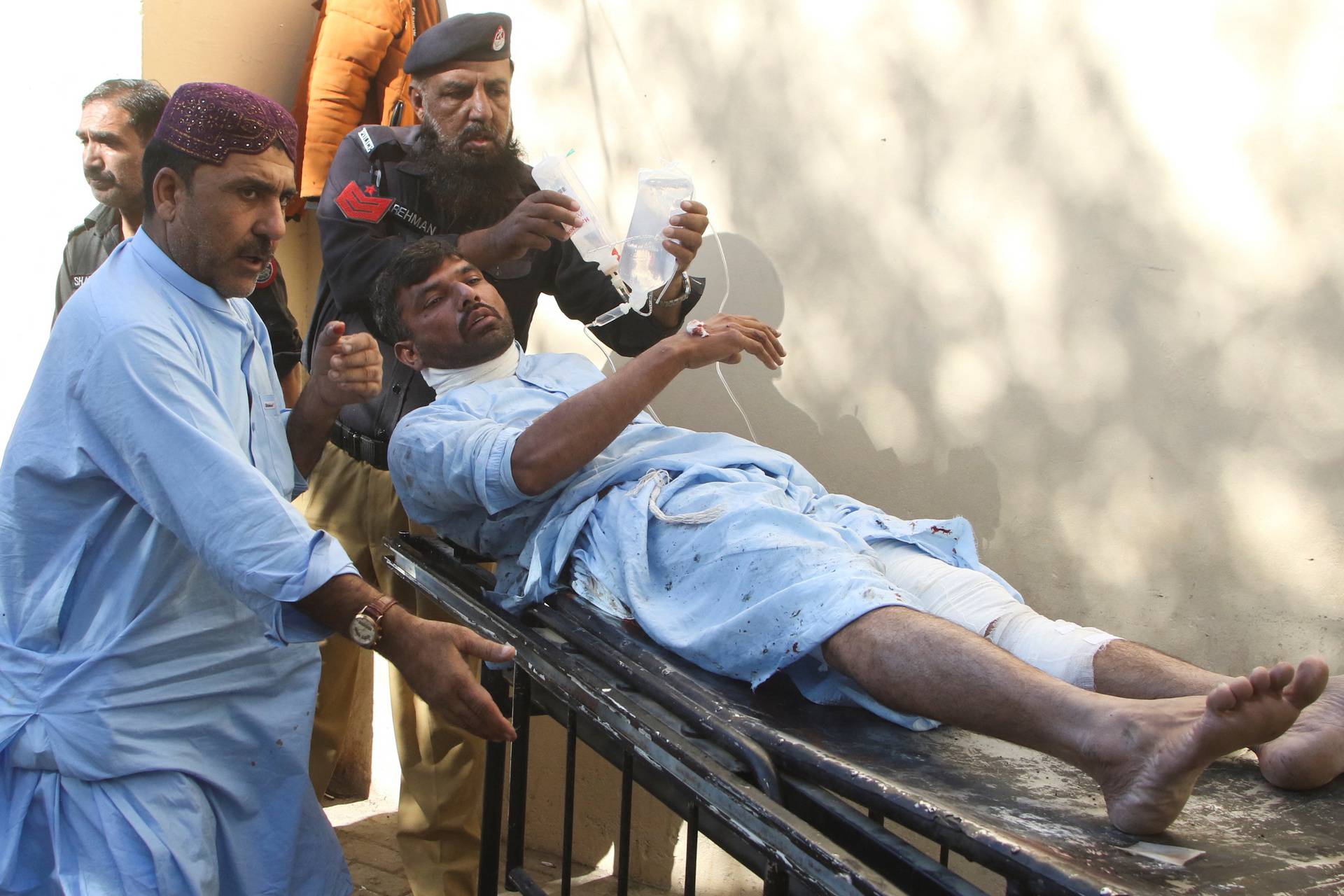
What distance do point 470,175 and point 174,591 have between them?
153cm

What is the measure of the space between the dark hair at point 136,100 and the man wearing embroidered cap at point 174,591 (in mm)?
1376

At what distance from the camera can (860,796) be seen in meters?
1.50

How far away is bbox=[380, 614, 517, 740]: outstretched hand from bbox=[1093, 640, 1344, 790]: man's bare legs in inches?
38.6

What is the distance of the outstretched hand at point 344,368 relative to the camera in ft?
7.35

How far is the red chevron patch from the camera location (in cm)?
294

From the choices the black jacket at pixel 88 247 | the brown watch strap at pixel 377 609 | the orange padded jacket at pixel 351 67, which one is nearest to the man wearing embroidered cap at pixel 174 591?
the brown watch strap at pixel 377 609

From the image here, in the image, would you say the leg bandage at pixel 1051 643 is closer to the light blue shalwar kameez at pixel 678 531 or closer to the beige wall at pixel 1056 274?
the light blue shalwar kameez at pixel 678 531

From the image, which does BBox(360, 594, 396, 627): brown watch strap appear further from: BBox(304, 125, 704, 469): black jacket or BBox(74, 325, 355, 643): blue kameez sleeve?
BBox(304, 125, 704, 469): black jacket

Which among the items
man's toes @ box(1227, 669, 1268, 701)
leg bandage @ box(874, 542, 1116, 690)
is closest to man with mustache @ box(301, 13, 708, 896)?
leg bandage @ box(874, 542, 1116, 690)

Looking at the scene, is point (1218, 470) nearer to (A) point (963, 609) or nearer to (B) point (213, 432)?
(A) point (963, 609)

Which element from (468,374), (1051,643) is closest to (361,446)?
(468,374)

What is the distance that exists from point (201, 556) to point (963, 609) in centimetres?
131

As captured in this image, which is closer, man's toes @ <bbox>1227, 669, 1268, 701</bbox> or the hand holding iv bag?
man's toes @ <bbox>1227, 669, 1268, 701</bbox>

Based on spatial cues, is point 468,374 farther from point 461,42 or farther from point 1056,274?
point 1056,274
